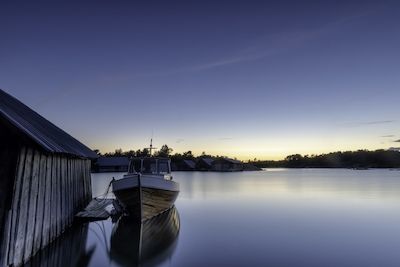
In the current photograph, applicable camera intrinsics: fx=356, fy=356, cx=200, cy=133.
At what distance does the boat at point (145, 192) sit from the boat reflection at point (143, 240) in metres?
0.54

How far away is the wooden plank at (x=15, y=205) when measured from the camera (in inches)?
318

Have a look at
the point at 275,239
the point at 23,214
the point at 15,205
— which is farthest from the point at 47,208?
the point at 275,239

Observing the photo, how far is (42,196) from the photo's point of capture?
34.0 feet

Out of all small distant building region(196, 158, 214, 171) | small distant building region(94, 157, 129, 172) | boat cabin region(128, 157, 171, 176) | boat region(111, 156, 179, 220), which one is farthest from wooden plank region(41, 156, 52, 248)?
small distant building region(196, 158, 214, 171)

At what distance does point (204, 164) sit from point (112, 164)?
3825cm

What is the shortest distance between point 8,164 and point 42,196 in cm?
233

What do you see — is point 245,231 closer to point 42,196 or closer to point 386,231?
point 386,231

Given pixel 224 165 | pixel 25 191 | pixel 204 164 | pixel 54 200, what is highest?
pixel 204 164

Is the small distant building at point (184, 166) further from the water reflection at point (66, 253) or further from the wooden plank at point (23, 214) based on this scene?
the wooden plank at point (23, 214)

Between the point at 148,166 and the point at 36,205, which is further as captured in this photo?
the point at 148,166

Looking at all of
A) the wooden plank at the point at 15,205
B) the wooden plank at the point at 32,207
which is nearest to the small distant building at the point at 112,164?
the wooden plank at the point at 32,207

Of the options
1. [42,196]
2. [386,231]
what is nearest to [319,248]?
[386,231]

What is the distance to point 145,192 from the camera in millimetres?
16656

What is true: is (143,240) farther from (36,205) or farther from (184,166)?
(184,166)
